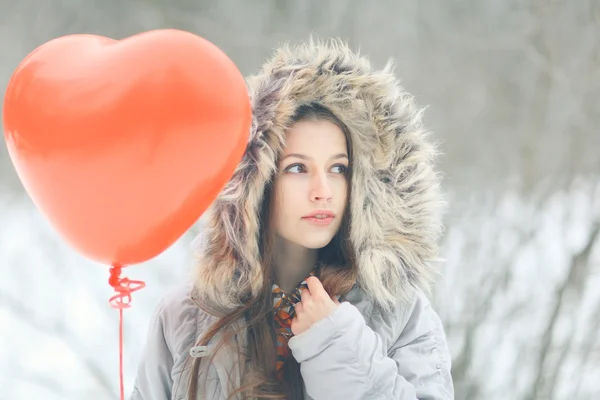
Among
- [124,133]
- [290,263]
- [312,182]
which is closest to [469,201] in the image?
[290,263]

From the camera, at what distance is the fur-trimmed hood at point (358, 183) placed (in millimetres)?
1306

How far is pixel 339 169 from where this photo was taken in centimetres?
134

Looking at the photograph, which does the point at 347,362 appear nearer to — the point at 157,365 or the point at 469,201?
the point at 157,365

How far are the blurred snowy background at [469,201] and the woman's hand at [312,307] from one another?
1.32 metres

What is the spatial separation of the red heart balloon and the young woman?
0.22 meters

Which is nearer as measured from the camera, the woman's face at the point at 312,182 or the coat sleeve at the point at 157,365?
the woman's face at the point at 312,182

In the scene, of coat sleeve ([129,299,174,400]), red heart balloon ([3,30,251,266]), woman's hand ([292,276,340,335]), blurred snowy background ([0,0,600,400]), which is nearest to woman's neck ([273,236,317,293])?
woman's hand ([292,276,340,335])

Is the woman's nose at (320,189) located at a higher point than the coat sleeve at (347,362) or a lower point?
higher

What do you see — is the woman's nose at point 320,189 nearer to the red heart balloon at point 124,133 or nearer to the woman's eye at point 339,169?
the woman's eye at point 339,169

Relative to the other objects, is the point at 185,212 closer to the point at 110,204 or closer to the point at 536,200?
the point at 110,204

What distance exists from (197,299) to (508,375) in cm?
168

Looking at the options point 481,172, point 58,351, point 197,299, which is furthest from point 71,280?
point 481,172

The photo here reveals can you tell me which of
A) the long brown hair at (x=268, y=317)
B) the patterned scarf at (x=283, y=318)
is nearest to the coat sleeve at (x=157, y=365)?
the long brown hair at (x=268, y=317)

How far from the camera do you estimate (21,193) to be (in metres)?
2.55
